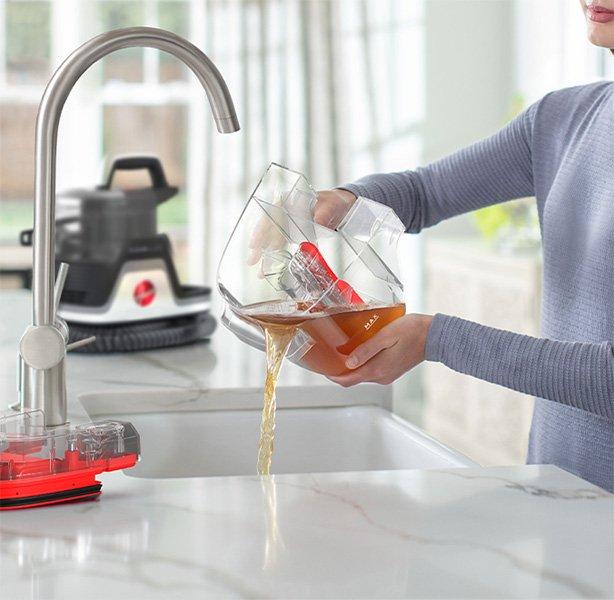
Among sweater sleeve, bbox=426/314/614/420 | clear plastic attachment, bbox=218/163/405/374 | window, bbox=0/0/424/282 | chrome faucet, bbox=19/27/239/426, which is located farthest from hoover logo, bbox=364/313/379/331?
window, bbox=0/0/424/282

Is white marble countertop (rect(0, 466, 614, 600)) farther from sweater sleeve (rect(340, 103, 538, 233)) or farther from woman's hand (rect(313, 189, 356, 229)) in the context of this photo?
sweater sleeve (rect(340, 103, 538, 233))

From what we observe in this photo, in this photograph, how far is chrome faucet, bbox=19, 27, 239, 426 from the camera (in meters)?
1.07

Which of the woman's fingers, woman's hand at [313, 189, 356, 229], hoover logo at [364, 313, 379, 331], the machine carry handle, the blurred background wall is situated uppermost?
the blurred background wall

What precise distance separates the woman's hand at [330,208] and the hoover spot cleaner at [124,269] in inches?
26.2

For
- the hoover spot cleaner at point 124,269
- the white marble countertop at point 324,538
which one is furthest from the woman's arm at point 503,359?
the hoover spot cleaner at point 124,269

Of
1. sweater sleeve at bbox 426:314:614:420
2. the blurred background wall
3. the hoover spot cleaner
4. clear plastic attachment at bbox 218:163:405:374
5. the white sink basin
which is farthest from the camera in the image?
the blurred background wall

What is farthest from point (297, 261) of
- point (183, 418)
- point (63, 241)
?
point (63, 241)

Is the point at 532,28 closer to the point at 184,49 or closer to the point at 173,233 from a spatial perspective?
the point at 173,233

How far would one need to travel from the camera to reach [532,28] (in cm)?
434

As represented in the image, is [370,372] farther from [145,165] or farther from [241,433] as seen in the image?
[145,165]

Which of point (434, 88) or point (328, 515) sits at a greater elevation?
point (434, 88)

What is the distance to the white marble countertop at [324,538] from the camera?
0.85 m

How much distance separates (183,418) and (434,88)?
10.6 ft

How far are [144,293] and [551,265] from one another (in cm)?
80
